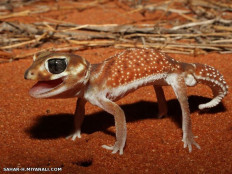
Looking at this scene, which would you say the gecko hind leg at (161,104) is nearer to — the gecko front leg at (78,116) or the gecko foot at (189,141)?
the gecko foot at (189,141)

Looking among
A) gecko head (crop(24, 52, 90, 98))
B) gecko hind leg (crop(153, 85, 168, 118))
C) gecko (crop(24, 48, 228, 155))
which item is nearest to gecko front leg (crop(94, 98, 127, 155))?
gecko (crop(24, 48, 228, 155))

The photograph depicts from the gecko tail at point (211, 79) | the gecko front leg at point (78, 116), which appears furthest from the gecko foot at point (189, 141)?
the gecko front leg at point (78, 116)

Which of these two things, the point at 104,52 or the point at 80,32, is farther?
the point at 80,32

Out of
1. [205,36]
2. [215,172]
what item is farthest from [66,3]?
[215,172]

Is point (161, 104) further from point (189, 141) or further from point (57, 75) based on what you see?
point (57, 75)

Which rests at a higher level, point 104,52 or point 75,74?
point 75,74

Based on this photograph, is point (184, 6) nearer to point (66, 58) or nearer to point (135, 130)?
point (135, 130)

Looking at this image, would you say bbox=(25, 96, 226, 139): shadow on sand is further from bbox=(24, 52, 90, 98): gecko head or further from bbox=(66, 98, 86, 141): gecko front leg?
bbox=(24, 52, 90, 98): gecko head
